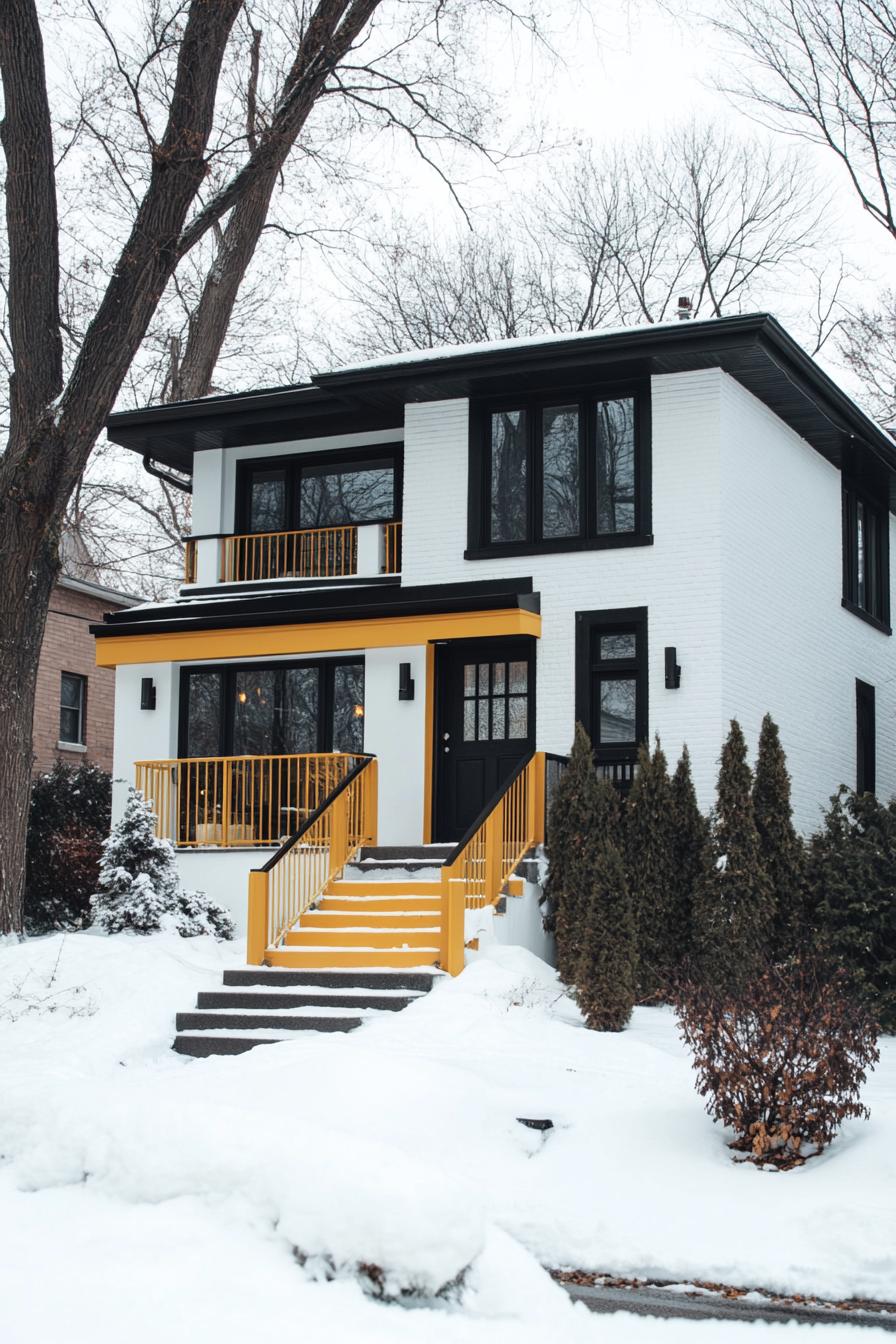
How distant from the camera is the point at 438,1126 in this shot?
30.9ft

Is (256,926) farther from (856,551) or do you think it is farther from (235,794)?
(856,551)

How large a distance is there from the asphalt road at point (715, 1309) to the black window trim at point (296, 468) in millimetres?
12553

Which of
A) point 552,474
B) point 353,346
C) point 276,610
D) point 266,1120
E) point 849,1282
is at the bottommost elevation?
point 849,1282

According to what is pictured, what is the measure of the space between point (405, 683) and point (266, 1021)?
5.34 meters

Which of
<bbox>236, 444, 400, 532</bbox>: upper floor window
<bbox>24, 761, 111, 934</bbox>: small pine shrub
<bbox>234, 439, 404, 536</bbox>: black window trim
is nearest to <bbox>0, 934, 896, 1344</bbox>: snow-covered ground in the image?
<bbox>24, 761, 111, 934</bbox>: small pine shrub

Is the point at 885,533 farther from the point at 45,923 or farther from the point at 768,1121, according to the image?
the point at 768,1121

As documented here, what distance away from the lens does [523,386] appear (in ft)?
56.3

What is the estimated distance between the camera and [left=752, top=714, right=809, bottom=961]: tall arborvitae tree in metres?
14.1

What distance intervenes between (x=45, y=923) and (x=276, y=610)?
497 cm

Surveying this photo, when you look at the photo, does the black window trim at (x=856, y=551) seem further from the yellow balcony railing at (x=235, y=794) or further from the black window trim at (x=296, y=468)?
the yellow balcony railing at (x=235, y=794)

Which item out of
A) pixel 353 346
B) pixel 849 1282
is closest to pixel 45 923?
pixel 849 1282

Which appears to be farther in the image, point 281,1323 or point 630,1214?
point 630,1214

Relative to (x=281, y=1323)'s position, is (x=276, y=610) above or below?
above

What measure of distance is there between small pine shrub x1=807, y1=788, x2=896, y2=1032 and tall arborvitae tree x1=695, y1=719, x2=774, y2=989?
0.58 m
